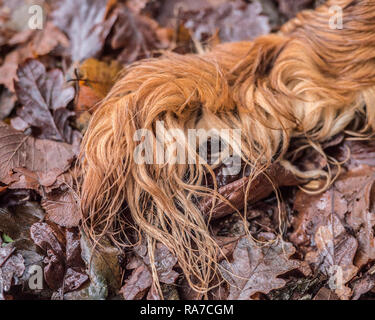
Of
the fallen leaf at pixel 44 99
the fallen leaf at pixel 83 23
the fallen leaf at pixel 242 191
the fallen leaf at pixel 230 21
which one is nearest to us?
the fallen leaf at pixel 242 191

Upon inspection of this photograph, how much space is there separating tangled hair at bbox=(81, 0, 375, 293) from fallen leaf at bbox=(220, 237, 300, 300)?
11 centimetres

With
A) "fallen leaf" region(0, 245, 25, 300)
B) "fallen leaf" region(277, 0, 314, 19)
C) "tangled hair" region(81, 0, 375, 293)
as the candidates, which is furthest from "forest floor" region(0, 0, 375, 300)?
"fallen leaf" region(277, 0, 314, 19)

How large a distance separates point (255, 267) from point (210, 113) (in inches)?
32.1

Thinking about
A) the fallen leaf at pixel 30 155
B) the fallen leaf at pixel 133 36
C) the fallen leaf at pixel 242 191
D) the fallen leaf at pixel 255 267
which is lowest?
the fallen leaf at pixel 255 267

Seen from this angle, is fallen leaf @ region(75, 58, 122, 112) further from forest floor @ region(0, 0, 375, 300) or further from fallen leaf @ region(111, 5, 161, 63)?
fallen leaf @ region(111, 5, 161, 63)

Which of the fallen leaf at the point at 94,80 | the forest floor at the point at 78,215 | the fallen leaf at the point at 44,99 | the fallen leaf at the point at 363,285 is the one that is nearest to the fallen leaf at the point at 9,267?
the forest floor at the point at 78,215

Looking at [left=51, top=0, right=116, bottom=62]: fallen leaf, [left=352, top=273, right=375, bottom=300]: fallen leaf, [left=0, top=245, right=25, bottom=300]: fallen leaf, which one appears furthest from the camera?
[left=51, top=0, right=116, bottom=62]: fallen leaf

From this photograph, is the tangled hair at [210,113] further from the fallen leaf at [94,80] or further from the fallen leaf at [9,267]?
the fallen leaf at [9,267]

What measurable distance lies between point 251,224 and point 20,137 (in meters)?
1.34

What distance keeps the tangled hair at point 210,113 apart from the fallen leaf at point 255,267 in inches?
4.2

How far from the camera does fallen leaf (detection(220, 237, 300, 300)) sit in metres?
1.70

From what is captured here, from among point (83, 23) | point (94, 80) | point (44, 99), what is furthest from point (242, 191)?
point (83, 23)

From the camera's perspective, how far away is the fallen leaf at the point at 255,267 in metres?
1.70
